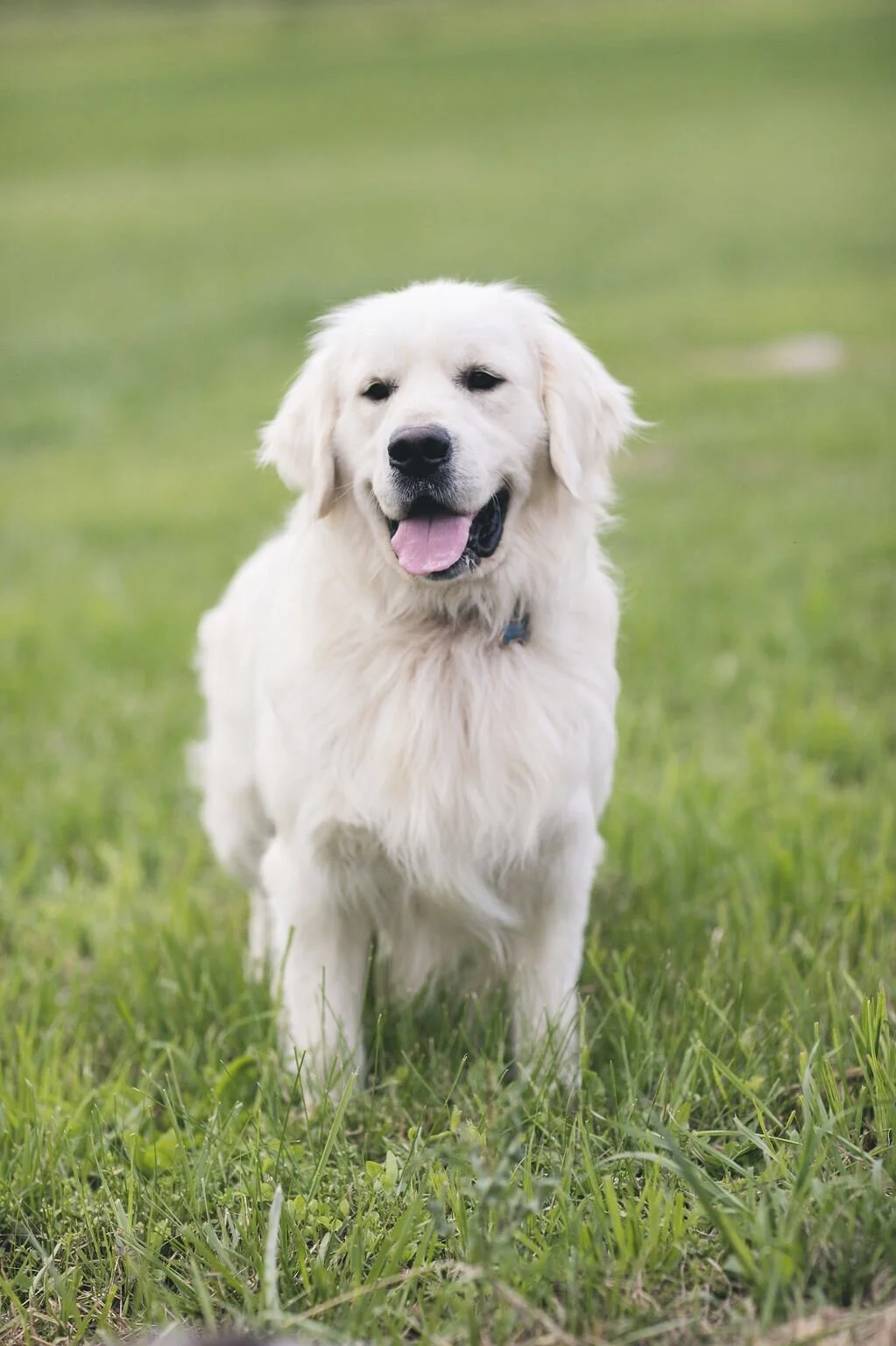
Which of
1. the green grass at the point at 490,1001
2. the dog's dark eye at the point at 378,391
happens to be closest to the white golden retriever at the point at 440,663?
the dog's dark eye at the point at 378,391

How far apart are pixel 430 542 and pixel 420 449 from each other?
192mm

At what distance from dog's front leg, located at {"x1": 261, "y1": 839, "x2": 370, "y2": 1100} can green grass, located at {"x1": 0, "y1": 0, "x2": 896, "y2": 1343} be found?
94mm

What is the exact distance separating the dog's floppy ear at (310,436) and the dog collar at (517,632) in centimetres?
46

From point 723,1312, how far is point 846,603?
411 cm

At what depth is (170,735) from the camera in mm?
4891

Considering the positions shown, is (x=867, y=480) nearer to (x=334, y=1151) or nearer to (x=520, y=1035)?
(x=520, y=1035)

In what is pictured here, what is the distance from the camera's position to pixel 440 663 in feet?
9.15

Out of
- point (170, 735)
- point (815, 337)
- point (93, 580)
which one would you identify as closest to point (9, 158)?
point (815, 337)

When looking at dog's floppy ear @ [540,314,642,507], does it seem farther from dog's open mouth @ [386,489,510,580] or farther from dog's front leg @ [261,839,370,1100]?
dog's front leg @ [261,839,370,1100]

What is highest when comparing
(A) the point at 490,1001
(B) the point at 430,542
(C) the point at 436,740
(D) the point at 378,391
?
(D) the point at 378,391

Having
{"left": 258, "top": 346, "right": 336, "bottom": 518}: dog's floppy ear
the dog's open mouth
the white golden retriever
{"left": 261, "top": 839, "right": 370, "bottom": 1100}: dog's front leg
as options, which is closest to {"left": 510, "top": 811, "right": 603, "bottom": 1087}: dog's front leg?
the white golden retriever

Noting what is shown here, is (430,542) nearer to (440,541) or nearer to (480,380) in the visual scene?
(440,541)

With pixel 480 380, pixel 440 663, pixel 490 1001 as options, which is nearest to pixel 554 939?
pixel 490 1001

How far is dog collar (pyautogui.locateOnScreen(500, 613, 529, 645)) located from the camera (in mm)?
2811
